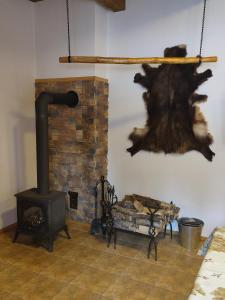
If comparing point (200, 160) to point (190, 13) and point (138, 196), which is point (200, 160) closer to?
point (138, 196)

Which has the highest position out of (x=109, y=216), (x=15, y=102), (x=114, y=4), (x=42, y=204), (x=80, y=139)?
(x=114, y=4)

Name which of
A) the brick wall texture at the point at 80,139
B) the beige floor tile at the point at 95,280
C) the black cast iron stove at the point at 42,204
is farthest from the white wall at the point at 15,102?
the beige floor tile at the point at 95,280

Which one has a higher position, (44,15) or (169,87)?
(44,15)

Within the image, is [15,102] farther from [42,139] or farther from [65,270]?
[65,270]

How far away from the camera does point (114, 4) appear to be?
10.9ft

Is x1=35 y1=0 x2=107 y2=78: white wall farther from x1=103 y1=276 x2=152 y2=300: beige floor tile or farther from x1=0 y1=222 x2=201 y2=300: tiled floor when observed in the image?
x1=103 y1=276 x2=152 y2=300: beige floor tile

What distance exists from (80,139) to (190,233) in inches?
69.8

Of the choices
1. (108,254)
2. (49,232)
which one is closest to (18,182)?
(49,232)

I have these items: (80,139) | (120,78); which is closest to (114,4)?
→ (120,78)

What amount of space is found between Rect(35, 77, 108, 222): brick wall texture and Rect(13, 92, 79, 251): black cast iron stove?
492 millimetres

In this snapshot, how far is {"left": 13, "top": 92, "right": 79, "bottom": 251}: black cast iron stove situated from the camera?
3.01 m

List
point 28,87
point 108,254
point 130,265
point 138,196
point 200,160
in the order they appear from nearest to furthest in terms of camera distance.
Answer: point 130,265 → point 108,254 → point 200,160 → point 138,196 → point 28,87

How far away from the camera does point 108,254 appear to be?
3.00m

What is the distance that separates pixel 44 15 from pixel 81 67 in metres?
0.91
